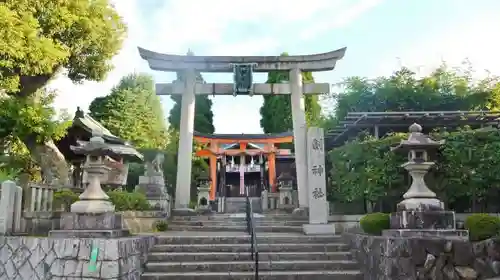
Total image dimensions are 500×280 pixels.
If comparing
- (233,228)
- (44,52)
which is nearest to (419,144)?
(233,228)

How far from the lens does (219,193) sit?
2922cm

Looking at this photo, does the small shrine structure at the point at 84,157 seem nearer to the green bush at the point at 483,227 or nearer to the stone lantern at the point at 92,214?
the stone lantern at the point at 92,214

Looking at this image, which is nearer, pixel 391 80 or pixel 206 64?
pixel 206 64

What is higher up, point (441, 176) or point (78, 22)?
point (78, 22)

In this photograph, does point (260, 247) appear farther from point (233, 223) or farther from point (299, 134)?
point (299, 134)

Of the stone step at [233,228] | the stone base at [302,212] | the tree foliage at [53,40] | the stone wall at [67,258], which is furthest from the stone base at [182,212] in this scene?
the tree foliage at [53,40]

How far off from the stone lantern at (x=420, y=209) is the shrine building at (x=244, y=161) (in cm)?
1810

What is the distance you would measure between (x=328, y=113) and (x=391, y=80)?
128 inches

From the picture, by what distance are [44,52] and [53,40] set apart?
81.2 inches

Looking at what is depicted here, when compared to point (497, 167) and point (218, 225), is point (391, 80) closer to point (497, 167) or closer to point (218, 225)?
→ point (497, 167)

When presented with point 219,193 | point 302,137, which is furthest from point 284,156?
point 302,137

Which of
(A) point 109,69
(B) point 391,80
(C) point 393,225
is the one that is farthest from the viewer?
(B) point 391,80

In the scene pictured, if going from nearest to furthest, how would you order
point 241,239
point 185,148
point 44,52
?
point 241,239
point 44,52
point 185,148

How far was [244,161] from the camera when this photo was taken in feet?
97.5
